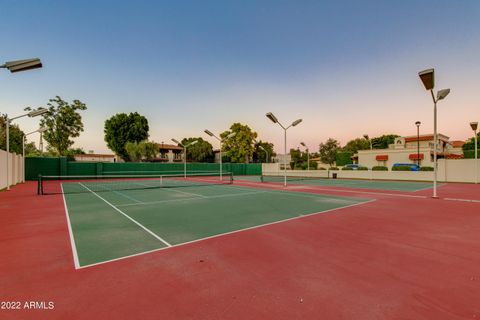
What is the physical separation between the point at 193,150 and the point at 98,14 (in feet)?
160

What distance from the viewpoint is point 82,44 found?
15023 millimetres

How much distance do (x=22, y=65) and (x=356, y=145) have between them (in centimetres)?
7937

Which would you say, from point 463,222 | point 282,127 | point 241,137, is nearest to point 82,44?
point 282,127

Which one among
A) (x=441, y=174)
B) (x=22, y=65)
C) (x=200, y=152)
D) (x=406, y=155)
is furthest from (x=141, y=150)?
(x=406, y=155)

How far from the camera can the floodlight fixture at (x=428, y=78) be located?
442 inches

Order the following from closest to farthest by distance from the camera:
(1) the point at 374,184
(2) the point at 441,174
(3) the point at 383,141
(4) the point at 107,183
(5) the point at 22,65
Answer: (5) the point at 22,65 < (1) the point at 374,184 < (4) the point at 107,183 < (2) the point at 441,174 < (3) the point at 383,141

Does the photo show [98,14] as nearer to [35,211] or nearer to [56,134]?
[35,211]

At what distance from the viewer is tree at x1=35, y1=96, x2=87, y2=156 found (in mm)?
37250

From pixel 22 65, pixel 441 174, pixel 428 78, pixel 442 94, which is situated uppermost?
pixel 428 78

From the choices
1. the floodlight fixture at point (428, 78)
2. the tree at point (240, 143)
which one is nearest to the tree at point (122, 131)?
the tree at point (240, 143)

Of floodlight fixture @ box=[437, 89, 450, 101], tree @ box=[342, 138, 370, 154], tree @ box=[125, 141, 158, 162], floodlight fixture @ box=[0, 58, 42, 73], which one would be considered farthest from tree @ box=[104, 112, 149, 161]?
tree @ box=[342, 138, 370, 154]

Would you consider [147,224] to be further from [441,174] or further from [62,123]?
[62,123]

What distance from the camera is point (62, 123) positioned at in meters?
37.9

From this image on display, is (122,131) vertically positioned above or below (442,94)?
above
